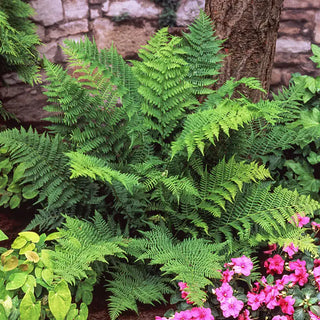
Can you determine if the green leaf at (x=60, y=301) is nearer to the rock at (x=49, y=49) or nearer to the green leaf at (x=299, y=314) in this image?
the green leaf at (x=299, y=314)

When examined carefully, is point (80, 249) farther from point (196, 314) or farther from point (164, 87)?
point (164, 87)

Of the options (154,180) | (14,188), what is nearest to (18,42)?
(14,188)

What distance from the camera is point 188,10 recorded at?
3014 millimetres

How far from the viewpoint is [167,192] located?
1.93 meters

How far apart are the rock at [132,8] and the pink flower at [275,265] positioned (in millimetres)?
2135

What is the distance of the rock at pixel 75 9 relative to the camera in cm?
299

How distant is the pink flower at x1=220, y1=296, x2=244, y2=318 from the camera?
161 centimetres

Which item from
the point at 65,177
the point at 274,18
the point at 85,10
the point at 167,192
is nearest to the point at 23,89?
the point at 85,10

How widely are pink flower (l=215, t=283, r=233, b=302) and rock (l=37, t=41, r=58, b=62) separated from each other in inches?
92.1

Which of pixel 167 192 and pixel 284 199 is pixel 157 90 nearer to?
pixel 167 192

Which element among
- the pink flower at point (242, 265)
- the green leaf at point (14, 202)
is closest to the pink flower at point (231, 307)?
the pink flower at point (242, 265)

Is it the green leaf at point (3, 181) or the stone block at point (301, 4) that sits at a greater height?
the stone block at point (301, 4)

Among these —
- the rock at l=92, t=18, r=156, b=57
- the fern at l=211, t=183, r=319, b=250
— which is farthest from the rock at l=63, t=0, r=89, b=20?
the fern at l=211, t=183, r=319, b=250

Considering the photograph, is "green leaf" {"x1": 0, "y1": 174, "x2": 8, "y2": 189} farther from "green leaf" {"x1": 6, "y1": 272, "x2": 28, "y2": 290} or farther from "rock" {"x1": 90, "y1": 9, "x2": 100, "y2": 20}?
"rock" {"x1": 90, "y1": 9, "x2": 100, "y2": 20}
